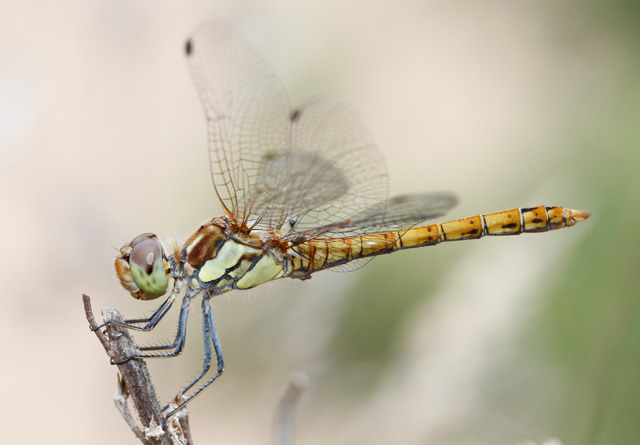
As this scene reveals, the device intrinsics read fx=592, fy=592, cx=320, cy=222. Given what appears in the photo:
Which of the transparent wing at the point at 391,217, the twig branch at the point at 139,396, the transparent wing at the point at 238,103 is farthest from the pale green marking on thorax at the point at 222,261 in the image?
the twig branch at the point at 139,396

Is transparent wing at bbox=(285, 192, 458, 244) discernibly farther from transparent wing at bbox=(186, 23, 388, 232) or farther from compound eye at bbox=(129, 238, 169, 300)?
compound eye at bbox=(129, 238, 169, 300)

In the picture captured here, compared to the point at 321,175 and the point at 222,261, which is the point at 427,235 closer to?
the point at 321,175

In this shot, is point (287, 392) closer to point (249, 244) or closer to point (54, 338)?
point (249, 244)

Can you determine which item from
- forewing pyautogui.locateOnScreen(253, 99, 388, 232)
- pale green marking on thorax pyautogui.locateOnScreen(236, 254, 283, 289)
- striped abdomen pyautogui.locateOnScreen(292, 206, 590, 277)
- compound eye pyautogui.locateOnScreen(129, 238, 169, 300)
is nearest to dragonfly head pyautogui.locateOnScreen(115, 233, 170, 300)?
compound eye pyautogui.locateOnScreen(129, 238, 169, 300)

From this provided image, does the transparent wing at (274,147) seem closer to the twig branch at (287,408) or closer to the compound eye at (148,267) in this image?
the compound eye at (148,267)

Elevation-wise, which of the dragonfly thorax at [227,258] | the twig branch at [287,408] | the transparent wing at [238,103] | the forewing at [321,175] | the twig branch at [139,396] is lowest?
the twig branch at [287,408]

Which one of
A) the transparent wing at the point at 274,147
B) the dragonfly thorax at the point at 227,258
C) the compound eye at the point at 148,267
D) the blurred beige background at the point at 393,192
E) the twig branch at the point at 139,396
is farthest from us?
the blurred beige background at the point at 393,192
